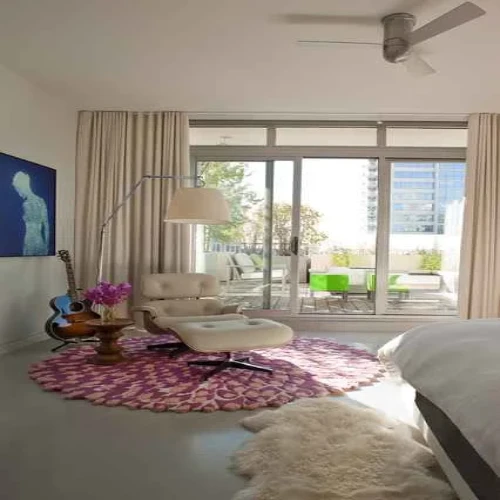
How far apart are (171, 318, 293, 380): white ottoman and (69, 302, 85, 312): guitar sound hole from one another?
1447 mm

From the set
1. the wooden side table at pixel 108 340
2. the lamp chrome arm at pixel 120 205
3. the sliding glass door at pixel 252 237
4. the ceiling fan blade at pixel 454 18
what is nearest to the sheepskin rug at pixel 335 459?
the wooden side table at pixel 108 340

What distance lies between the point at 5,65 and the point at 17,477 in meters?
3.48

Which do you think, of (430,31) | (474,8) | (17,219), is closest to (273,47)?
(430,31)

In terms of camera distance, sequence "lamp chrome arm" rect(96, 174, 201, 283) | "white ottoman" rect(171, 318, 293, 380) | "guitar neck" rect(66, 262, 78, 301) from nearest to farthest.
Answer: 1. "white ottoman" rect(171, 318, 293, 380)
2. "guitar neck" rect(66, 262, 78, 301)
3. "lamp chrome arm" rect(96, 174, 201, 283)

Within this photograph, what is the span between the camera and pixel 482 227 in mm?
5355

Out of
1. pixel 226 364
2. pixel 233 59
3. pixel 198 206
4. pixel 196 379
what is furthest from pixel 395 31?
pixel 196 379

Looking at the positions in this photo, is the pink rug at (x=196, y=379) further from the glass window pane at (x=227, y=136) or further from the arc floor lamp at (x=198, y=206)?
the glass window pane at (x=227, y=136)

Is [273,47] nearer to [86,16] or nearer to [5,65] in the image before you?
[86,16]

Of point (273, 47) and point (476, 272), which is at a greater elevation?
point (273, 47)

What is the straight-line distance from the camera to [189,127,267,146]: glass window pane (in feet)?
18.9

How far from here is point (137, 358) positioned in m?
4.05

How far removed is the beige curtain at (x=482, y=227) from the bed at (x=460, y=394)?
3.19 meters

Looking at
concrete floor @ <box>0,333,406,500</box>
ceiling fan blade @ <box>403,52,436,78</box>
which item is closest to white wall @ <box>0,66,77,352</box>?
concrete floor @ <box>0,333,406,500</box>

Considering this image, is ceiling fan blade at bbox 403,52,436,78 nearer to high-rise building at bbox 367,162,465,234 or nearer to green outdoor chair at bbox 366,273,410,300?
high-rise building at bbox 367,162,465,234
